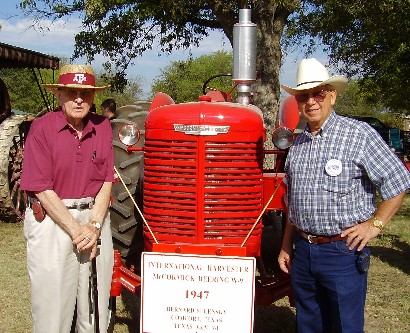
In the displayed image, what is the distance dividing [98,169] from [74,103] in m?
0.37

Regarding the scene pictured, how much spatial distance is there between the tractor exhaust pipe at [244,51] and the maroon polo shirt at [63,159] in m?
1.63

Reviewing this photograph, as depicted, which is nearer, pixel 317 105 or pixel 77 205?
pixel 317 105

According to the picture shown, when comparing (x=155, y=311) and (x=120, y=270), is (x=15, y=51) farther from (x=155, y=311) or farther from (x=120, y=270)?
(x=155, y=311)

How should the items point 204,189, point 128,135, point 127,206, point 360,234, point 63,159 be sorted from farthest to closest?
1. point 127,206
2. point 128,135
3. point 204,189
4. point 63,159
5. point 360,234

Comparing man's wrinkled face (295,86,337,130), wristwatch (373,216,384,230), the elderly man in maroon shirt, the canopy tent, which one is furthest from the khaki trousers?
the canopy tent

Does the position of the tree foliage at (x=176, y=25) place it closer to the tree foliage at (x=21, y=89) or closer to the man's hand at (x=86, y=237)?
the man's hand at (x=86, y=237)

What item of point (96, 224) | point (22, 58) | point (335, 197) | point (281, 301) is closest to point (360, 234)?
point (335, 197)

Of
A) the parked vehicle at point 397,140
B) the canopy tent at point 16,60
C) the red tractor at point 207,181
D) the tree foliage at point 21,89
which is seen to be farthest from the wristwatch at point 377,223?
the tree foliage at point 21,89

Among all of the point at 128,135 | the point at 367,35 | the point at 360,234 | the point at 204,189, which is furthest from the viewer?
the point at 367,35

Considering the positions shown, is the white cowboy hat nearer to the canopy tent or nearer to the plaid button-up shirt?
the plaid button-up shirt

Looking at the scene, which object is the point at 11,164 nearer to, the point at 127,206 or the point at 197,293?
the point at 127,206

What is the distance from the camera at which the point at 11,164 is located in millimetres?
8023

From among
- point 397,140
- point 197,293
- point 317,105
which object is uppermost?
point 317,105

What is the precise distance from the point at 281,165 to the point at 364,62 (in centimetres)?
1645
